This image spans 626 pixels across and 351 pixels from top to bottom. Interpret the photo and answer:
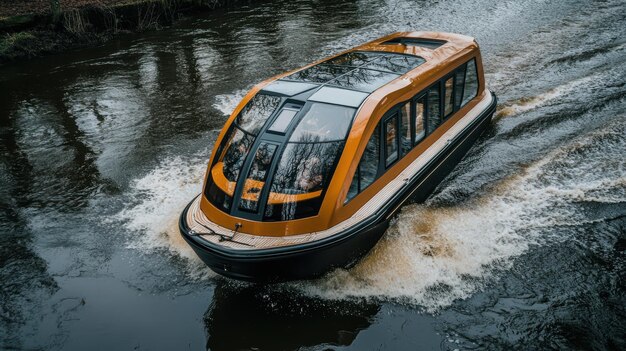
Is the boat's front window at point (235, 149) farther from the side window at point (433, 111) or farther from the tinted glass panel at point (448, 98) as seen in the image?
the tinted glass panel at point (448, 98)

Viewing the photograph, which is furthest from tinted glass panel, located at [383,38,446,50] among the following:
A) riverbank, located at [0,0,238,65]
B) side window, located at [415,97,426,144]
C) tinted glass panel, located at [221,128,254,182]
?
riverbank, located at [0,0,238,65]

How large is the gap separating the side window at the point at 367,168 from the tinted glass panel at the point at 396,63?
1.47m

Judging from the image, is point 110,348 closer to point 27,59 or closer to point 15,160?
point 15,160

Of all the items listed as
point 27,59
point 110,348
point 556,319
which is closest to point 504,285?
point 556,319

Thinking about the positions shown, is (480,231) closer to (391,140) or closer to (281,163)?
(391,140)

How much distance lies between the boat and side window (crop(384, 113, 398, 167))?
1 centimetres

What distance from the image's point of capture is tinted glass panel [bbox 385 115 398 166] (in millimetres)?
6816

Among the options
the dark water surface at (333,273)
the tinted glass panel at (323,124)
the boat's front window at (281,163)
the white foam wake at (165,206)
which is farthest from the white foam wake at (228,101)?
the tinted glass panel at (323,124)

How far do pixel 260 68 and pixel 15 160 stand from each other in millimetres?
6506

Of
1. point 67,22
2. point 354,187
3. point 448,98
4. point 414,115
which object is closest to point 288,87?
point 354,187

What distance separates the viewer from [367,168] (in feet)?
21.3

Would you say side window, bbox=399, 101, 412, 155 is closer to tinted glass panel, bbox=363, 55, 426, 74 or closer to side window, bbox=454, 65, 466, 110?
tinted glass panel, bbox=363, 55, 426, 74

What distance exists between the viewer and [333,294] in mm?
6375

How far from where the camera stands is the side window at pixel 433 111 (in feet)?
25.9
